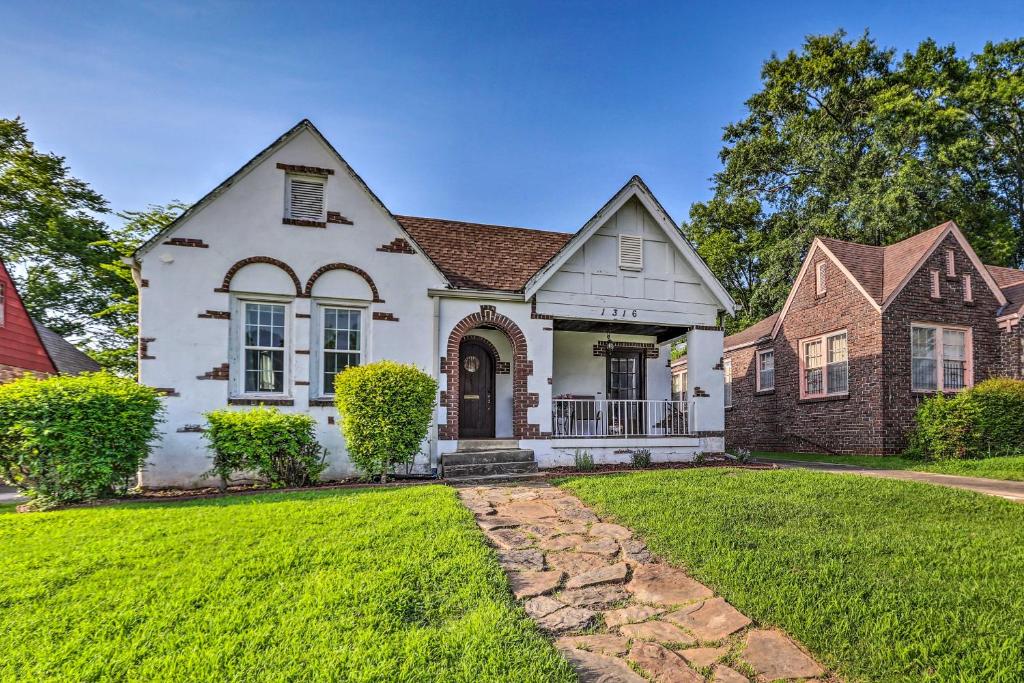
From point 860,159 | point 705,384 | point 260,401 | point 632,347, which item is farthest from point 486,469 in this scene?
point 860,159

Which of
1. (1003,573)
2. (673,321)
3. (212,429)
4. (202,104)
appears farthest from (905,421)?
(202,104)

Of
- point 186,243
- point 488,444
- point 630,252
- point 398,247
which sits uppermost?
point 630,252

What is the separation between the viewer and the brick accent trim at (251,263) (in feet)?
34.6

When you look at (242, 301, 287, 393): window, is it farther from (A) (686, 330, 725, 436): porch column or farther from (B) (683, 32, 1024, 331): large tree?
(B) (683, 32, 1024, 331): large tree

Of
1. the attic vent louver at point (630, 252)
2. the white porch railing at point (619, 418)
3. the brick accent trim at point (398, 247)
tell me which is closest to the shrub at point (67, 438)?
the brick accent trim at point (398, 247)

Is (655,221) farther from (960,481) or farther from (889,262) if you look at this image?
(889,262)

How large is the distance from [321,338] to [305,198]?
2902mm

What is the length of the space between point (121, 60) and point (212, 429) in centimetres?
650

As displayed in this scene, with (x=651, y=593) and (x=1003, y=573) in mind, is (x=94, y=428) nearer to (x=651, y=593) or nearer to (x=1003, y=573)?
(x=651, y=593)

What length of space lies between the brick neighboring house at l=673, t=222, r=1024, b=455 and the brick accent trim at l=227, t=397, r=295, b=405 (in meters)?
14.7

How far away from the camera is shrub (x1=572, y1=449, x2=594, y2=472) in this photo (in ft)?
36.8

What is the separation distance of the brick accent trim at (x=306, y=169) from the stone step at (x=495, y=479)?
6.64 metres

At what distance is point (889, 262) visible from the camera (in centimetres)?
1652

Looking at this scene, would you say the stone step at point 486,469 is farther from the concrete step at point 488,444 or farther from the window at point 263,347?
the window at point 263,347
